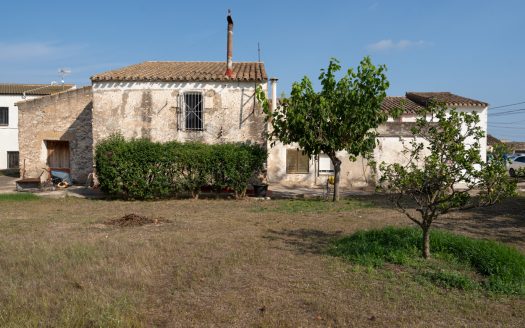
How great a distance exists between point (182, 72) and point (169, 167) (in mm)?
4400

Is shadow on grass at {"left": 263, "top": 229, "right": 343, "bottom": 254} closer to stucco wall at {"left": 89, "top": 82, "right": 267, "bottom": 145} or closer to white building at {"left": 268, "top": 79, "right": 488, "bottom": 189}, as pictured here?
stucco wall at {"left": 89, "top": 82, "right": 267, "bottom": 145}

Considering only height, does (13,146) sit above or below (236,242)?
above

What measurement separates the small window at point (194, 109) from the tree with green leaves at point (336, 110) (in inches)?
124

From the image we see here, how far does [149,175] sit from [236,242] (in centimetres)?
712

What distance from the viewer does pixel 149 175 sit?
1388cm

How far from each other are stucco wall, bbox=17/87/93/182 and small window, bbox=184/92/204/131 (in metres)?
5.55

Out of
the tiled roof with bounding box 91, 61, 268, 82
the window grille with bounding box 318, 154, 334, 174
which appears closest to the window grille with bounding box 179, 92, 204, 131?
the tiled roof with bounding box 91, 61, 268, 82

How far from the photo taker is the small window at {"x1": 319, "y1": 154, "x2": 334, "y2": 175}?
19.1 m

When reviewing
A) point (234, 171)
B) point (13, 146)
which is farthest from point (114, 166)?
point (13, 146)

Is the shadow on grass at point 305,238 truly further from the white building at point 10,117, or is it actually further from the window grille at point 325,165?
the white building at point 10,117

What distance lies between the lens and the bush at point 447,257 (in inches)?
212

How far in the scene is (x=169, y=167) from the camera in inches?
550

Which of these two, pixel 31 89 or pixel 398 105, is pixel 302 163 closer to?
pixel 398 105

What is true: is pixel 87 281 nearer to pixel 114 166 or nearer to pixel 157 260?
pixel 157 260
